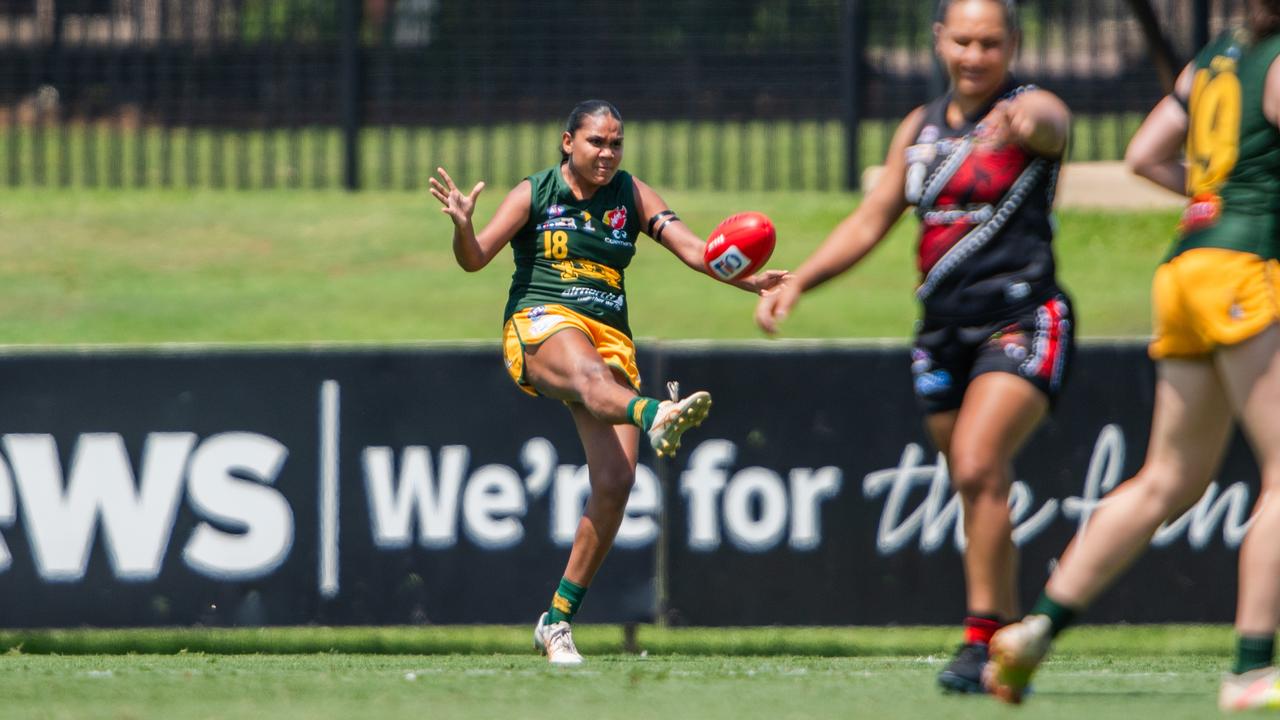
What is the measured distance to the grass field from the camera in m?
4.69

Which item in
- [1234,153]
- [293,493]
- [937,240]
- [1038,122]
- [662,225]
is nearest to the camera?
[1234,153]

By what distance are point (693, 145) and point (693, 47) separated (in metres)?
0.97

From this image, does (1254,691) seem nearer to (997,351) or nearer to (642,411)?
(997,351)

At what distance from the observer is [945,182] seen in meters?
4.94

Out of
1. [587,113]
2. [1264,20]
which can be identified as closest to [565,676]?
[587,113]

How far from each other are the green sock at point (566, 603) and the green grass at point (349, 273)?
19.2 ft

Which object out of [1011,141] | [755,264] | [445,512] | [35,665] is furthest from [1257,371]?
[35,665]

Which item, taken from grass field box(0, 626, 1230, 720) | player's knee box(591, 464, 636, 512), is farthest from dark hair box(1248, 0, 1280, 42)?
player's knee box(591, 464, 636, 512)

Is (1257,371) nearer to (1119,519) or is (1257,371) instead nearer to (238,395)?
(1119,519)

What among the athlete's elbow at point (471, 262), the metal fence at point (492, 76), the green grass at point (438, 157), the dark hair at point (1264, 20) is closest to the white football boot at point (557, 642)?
the athlete's elbow at point (471, 262)

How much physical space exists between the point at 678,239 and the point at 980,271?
164 centimetres

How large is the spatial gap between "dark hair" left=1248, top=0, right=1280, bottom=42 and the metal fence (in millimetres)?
10620

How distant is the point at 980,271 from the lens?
16.1 ft

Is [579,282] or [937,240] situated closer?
[937,240]
